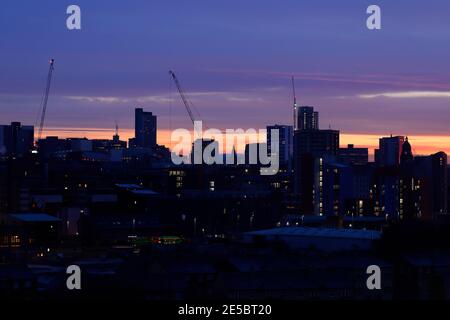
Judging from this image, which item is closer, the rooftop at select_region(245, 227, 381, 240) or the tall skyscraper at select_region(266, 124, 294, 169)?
the rooftop at select_region(245, 227, 381, 240)

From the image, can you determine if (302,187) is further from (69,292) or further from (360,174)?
(69,292)

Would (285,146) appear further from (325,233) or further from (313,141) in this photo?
(325,233)

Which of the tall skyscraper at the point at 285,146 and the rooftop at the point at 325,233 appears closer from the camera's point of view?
the rooftop at the point at 325,233

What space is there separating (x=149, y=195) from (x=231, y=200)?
4.85 meters

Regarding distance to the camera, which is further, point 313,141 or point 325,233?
point 313,141

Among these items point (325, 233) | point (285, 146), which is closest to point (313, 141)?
point (285, 146)

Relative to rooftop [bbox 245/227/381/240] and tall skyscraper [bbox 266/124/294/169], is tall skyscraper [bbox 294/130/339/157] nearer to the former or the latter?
tall skyscraper [bbox 266/124/294/169]

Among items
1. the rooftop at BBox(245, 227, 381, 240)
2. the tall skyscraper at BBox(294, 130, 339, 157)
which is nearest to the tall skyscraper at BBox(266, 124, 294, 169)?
the tall skyscraper at BBox(294, 130, 339, 157)

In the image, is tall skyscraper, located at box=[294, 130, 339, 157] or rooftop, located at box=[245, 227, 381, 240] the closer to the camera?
rooftop, located at box=[245, 227, 381, 240]

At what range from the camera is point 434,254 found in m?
18.0

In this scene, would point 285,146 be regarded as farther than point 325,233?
Yes

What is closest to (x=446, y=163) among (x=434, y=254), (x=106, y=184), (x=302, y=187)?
(x=302, y=187)

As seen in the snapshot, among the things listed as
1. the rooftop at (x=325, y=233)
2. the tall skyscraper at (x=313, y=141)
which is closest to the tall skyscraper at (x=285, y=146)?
the tall skyscraper at (x=313, y=141)

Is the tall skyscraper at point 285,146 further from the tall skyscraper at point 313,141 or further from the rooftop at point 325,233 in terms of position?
the rooftop at point 325,233
